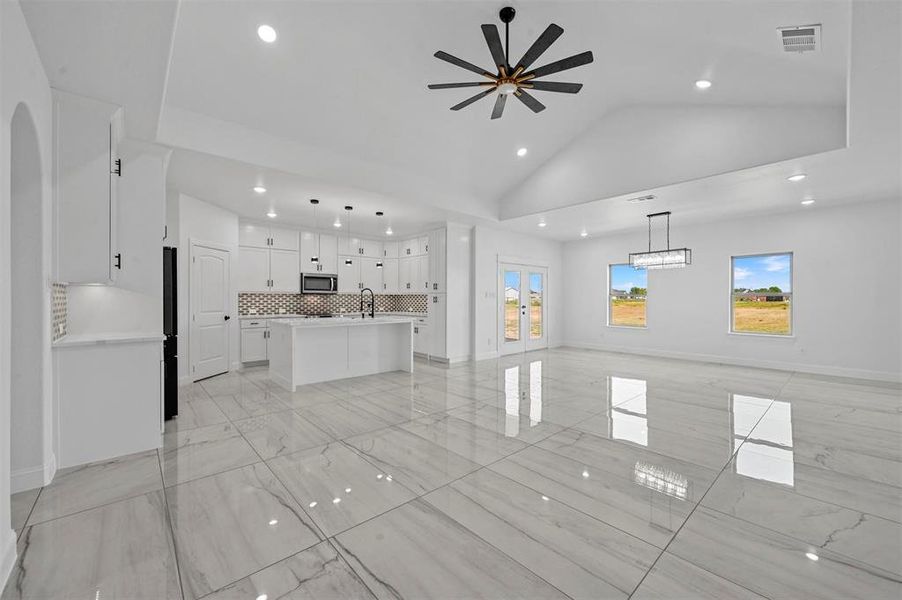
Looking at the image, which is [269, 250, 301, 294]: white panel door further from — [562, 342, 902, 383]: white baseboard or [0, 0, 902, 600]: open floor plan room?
[562, 342, 902, 383]: white baseboard

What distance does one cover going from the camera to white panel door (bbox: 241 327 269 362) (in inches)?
258

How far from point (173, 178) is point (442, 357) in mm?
4905

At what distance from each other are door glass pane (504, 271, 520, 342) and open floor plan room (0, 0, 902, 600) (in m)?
0.89

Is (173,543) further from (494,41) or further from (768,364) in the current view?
(768,364)

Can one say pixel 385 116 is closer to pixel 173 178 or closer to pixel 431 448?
pixel 173 178

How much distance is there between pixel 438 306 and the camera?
7266 millimetres

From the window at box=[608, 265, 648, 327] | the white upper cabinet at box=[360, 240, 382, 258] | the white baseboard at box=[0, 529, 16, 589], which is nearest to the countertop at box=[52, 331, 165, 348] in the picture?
the white baseboard at box=[0, 529, 16, 589]

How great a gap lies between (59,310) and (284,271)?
4213mm

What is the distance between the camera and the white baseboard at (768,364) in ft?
18.6

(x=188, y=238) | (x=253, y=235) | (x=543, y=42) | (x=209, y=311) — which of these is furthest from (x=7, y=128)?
(x=253, y=235)

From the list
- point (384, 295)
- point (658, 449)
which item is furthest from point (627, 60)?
point (384, 295)

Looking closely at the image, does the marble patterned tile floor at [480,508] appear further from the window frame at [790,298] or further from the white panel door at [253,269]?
the white panel door at [253,269]

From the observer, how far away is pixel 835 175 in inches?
180

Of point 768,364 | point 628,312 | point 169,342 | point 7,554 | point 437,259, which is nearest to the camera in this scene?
point 7,554
